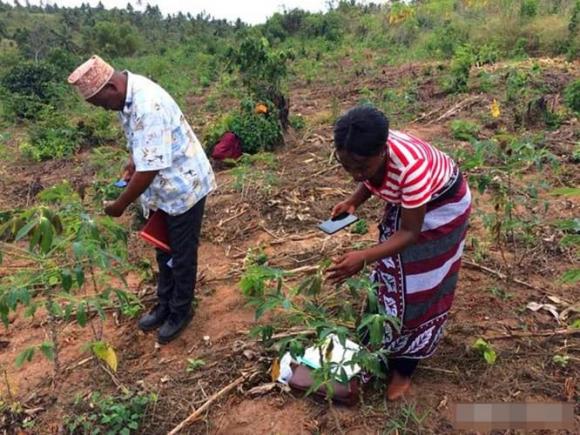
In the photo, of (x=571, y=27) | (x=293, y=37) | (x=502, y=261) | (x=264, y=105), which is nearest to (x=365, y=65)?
(x=571, y=27)

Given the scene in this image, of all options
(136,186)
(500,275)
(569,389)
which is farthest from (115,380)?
(500,275)

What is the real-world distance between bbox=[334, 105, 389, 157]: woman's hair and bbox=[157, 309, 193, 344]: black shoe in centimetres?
150

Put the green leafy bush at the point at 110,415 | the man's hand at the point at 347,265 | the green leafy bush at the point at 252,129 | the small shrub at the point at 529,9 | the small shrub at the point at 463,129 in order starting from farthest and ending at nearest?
1. the small shrub at the point at 529,9
2. the green leafy bush at the point at 252,129
3. the small shrub at the point at 463,129
4. the green leafy bush at the point at 110,415
5. the man's hand at the point at 347,265

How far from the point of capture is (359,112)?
145 centimetres

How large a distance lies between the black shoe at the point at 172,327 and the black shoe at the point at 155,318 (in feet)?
0.26

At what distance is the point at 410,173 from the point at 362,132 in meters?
0.21

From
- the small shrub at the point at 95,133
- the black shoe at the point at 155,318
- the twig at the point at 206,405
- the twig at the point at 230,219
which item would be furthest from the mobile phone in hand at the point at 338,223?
the small shrub at the point at 95,133

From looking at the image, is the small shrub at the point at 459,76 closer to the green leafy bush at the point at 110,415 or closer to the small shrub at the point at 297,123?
the small shrub at the point at 297,123

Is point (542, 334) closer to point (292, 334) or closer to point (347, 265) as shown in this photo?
point (292, 334)

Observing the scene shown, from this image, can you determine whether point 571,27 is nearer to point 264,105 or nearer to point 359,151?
point 264,105

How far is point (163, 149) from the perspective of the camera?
6.84 ft

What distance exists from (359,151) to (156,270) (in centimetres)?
219

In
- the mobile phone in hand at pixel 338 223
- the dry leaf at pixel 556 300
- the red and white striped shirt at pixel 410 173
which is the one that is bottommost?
the dry leaf at pixel 556 300

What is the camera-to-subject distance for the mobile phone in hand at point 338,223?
1885 mm
